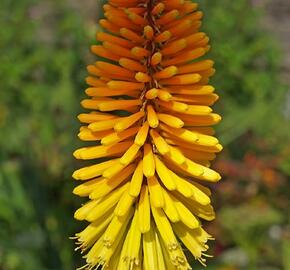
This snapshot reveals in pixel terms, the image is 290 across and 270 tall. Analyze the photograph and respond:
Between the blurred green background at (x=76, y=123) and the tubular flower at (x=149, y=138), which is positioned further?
the blurred green background at (x=76, y=123)

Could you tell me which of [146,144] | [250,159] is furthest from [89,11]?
[146,144]

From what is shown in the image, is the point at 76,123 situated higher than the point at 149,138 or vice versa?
the point at 76,123

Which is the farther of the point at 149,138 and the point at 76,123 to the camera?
the point at 76,123

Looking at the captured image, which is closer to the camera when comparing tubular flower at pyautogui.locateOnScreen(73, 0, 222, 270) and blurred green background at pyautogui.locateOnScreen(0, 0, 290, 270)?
tubular flower at pyautogui.locateOnScreen(73, 0, 222, 270)

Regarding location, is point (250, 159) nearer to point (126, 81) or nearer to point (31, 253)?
point (31, 253)
